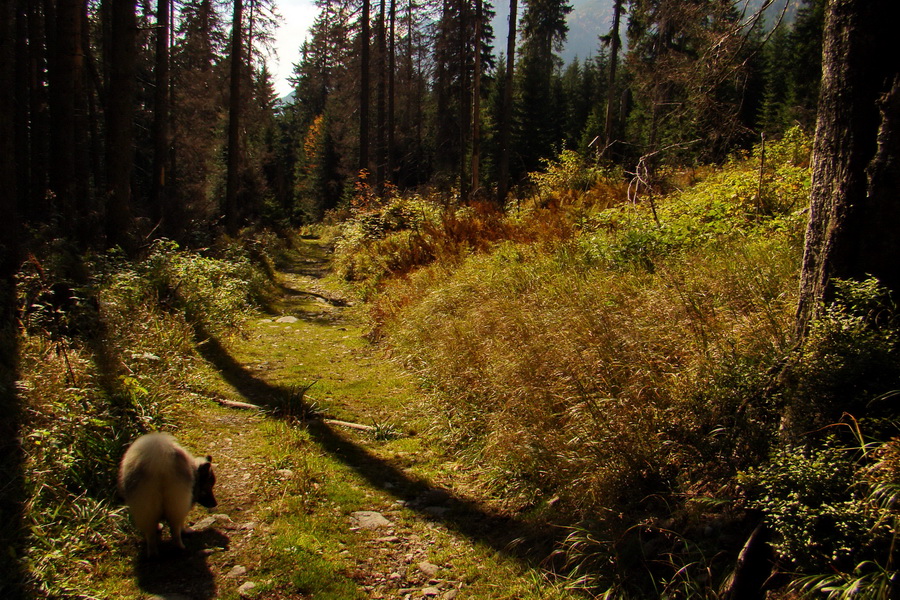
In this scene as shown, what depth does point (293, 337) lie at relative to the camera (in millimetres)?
8914

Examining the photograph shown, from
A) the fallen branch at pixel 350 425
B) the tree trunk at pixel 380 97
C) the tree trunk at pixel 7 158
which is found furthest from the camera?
the tree trunk at pixel 380 97

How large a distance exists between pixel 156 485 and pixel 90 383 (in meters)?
1.83

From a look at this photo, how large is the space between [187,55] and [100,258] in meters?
20.5

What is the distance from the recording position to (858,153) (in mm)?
2785

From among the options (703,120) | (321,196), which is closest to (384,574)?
(703,120)

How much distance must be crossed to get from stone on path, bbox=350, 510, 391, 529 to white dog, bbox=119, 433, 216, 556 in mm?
1155

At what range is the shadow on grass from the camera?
3340mm

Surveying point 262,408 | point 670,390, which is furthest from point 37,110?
point 670,390

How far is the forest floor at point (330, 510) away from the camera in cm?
303

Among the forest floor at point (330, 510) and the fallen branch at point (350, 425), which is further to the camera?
the fallen branch at point (350, 425)

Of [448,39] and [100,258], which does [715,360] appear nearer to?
[100,258]

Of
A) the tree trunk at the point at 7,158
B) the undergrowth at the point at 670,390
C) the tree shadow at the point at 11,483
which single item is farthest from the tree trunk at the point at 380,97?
the tree shadow at the point at 11,483

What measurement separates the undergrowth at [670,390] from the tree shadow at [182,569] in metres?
2.08

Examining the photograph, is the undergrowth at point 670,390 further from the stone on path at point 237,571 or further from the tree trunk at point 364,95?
the tree trunk at point 364,95
